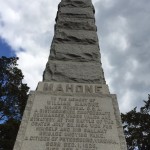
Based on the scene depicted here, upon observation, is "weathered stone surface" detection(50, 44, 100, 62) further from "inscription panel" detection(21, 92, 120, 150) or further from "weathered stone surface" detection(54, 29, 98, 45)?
"inscription panel" detection(21, 92, 120, 150)

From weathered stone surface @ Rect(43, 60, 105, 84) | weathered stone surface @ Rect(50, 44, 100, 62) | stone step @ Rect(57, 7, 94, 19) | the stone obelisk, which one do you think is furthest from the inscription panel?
stone step @ Rect(57, 7, 94, 19)

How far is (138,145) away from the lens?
75.3 ft

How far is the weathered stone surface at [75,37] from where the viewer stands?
23.1 ft

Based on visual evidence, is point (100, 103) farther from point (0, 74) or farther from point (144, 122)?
point (144, 122)

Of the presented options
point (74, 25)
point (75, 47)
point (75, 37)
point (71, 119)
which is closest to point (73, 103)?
point (71, 119)

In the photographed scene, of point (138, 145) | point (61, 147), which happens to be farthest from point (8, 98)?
point (61, 147)

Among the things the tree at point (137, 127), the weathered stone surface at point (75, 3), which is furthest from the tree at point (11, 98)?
the weathered stone surface at point (75, 3)

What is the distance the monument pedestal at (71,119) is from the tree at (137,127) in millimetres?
17894

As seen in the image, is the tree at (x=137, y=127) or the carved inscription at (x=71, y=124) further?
the tree at (x=137, y=127)

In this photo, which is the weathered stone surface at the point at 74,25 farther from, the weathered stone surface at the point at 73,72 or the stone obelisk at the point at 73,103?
the weathered stone surface at the point at 73,72

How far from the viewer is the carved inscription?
5.14 m

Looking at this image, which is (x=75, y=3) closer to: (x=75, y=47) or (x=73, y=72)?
(x=75, y=47)

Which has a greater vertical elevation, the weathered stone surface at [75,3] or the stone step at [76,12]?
the weathered stone surface at [75,3]

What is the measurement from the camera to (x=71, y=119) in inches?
216
